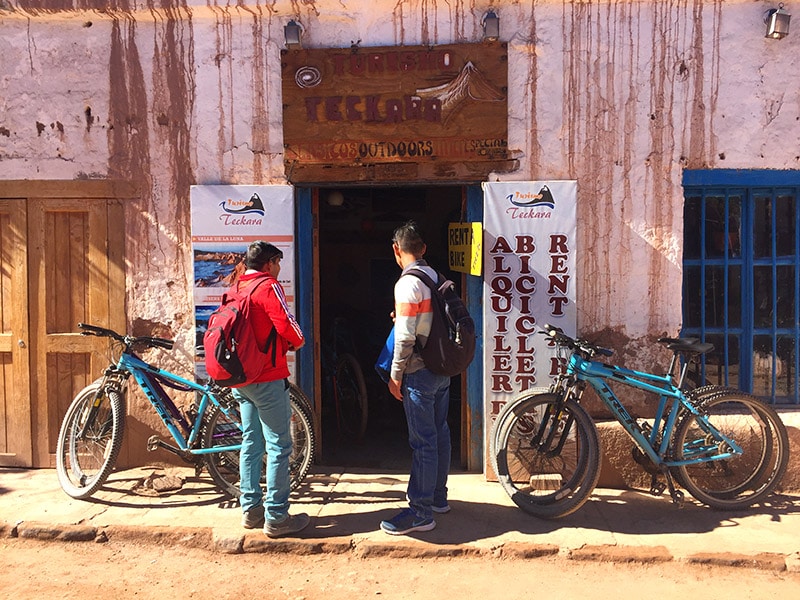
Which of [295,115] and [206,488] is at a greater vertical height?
[295,115]

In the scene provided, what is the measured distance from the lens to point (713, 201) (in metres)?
5.58

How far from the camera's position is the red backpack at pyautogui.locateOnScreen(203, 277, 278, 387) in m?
4.36

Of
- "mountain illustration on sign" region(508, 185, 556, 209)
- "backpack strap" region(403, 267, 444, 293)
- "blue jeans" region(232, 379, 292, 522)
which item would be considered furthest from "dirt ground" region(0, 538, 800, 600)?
"mountain illustration on sign" region(508, 185, 556, 209)

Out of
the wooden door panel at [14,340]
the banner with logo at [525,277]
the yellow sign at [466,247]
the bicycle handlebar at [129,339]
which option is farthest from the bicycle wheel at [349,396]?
the wooden door panel at [14,340]

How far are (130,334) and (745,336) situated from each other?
16.4 ft

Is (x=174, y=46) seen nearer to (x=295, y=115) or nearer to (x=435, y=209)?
(x=295, y=115)

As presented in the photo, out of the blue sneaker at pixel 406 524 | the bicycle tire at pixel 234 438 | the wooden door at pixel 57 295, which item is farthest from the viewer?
the wooden door at pixel 57 295

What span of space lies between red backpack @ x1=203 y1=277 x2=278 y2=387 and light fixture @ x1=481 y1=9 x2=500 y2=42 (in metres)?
2.57

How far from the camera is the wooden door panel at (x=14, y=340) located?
5793 mm

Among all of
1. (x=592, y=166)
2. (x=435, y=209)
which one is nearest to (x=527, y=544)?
(x=592, y=166)

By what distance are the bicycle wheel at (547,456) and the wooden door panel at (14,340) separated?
3.89 meters

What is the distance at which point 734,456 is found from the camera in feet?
16.5

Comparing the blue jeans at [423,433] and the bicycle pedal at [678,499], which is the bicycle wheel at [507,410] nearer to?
the blue jeans at [423,433]

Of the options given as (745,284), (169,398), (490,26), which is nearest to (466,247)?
(490,26)
